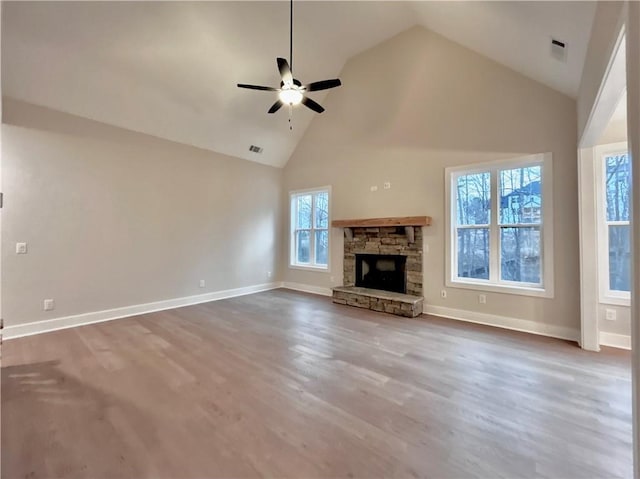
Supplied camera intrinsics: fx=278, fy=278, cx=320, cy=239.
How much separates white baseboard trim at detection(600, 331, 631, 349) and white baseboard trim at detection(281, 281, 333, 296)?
13.5 feet

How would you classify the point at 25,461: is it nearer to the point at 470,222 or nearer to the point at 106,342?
the point at 106,342

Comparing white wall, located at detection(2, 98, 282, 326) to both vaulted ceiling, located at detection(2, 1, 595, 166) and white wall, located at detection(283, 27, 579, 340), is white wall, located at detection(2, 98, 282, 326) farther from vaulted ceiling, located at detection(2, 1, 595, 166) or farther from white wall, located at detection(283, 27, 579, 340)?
white wall, located at detection(283, 27, 579, 340)

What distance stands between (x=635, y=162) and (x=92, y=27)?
5.09 metres

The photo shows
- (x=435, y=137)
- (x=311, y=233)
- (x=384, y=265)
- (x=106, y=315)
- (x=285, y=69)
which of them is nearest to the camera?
(x=285, y=69)

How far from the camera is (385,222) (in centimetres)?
495

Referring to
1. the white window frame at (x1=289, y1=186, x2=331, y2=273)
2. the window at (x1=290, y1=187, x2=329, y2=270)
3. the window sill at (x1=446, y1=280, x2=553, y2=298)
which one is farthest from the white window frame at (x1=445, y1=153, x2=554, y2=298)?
the window at (x1=290, y1=187, x2=329, y2=270)

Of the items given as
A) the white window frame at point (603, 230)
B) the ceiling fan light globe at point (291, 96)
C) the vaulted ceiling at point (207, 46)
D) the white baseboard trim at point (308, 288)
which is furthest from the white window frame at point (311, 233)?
the white window frame at point (603, 230)

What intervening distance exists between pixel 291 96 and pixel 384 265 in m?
3.40

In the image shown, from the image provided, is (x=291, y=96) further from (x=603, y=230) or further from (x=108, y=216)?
(x=603, y=230)

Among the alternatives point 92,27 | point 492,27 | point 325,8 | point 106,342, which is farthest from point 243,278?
point 492,27

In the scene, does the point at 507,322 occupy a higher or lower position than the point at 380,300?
lower

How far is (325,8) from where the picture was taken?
3.88 metres

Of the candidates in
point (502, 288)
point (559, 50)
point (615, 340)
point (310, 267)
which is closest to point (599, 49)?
point (559, 50)

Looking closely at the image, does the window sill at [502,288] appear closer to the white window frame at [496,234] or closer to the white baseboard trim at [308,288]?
the white window frame at [496,234]
